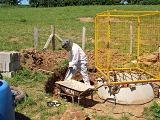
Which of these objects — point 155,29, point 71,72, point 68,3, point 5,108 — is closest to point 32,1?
point 68,3

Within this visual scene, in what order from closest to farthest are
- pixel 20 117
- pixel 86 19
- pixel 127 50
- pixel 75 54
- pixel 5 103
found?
pixel 5 103 → pixel 20 117 → pixel 75 54 → pixel 127 50 → pixel 86 19

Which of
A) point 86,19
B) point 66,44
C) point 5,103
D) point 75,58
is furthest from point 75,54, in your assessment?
point 86,19

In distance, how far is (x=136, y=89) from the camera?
394 inches

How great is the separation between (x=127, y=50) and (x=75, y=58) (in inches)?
233

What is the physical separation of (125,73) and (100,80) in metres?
1.01

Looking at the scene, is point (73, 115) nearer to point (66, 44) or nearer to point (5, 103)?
point (5, 103)

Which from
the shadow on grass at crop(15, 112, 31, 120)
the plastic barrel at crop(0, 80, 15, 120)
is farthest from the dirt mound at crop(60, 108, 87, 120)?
the plastic barrel at crop(0, 80, 15, 120)

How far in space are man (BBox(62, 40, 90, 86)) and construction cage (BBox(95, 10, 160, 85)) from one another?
47 cm

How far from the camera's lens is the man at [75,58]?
1041cm

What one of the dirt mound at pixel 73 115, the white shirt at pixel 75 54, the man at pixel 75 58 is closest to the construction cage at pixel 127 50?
the man at pixel 75 58

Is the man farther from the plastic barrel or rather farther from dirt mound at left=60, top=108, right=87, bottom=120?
the plastic barrel

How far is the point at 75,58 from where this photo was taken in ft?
34.4

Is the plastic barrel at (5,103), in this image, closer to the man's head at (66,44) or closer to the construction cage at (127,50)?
the construction cage at (127,50)

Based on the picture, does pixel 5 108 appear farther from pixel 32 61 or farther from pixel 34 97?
pixel 32 61
